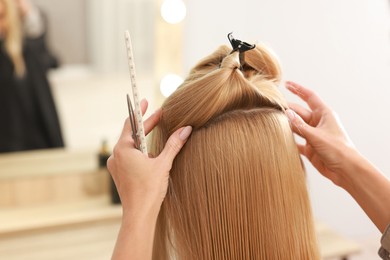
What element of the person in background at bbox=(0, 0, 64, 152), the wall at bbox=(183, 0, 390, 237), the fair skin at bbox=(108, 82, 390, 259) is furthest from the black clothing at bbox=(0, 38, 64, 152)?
the fair skin at bbox=(108, 82, 390, 259)

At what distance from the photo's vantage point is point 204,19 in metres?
1.75

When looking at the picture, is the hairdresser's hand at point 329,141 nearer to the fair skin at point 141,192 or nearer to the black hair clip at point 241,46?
the black hair clip at point 241,46

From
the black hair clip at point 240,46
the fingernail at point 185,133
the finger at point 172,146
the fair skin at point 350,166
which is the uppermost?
the black hair clip at point 240,46

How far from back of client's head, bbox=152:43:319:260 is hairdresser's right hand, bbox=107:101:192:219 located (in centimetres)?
4

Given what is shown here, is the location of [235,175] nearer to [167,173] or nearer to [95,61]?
[167,173]

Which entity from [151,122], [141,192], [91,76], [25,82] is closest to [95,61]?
[91,76]

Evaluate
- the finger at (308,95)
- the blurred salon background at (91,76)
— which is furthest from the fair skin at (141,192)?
the blurred salon background at (91,76)

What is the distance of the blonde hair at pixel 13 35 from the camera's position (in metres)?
1.48

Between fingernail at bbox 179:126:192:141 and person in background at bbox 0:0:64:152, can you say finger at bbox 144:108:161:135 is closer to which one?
fingernail at bbox 179:126:192:141

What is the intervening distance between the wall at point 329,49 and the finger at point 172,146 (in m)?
0.98

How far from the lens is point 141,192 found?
32.6 inches

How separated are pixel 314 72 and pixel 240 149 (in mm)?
1244

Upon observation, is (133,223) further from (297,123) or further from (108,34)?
(108,34)

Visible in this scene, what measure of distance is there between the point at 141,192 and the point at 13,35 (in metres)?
0.94
